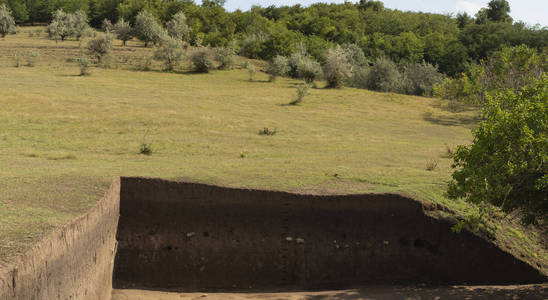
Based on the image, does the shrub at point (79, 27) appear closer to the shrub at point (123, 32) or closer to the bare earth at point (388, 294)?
the shrub at point (123, 32)

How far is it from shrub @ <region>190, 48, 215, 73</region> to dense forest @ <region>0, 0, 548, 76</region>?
22.9 feet

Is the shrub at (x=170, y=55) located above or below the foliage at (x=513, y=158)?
above

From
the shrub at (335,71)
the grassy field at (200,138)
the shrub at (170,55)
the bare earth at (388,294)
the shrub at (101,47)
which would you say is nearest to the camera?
the bare earth at (388,294)

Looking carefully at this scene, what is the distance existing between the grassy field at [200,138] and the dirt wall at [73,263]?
0.79 ft

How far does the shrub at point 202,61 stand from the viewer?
38.7 m

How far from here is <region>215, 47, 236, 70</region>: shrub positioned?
40938 mm

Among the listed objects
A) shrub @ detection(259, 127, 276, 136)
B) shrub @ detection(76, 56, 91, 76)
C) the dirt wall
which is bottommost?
the dirt wall

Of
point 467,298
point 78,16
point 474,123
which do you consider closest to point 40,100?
point 467,298

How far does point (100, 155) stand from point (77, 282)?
25.4ft

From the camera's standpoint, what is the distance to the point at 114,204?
1081 cm

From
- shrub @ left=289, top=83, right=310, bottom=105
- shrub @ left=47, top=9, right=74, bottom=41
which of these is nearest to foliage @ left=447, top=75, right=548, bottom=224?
shrub @ left=289, top=83, right=310, bottom=105

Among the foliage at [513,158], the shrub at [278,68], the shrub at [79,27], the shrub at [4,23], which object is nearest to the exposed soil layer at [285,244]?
the foliage at [513,158]

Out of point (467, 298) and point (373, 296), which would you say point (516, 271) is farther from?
point (373, 296)

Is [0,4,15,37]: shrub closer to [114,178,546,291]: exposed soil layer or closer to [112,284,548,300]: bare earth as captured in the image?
[114,178,546,291]: exposed soil layer
